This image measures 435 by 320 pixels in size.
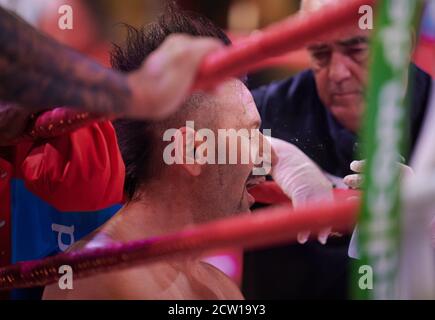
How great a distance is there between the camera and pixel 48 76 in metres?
0.77

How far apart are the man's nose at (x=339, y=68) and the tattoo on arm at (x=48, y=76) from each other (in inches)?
25.8

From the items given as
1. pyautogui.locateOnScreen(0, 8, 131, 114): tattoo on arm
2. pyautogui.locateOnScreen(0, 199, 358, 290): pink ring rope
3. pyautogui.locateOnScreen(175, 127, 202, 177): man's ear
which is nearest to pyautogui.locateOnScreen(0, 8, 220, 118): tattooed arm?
pyautogui.locateOnScreen(0, 8, 131, 114): tattoo on arm

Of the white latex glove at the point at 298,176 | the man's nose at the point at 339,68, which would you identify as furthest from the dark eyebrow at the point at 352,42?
the white latex glove at the point at 298,176

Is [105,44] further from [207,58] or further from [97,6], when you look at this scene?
[207,58]

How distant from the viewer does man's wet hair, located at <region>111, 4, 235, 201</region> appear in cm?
117

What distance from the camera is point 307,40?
33.2 inches

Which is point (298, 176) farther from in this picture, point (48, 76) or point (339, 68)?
point (48, 76)

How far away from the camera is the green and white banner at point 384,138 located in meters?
0.72

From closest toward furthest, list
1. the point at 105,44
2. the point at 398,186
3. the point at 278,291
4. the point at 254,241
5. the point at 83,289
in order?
1. the point at 398,186
2. the point at 254,241
3. the point at 83,289
4. the point at 105,44
5. the point at 278,291

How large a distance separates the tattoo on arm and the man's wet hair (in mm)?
370

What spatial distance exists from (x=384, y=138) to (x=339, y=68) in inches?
26.4

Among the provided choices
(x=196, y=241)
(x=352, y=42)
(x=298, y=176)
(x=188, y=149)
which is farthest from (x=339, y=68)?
(x=196, y=241)

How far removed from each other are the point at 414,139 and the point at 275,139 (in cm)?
24
